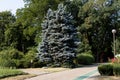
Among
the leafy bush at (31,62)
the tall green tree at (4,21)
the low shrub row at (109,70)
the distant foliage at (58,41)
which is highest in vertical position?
the tall green tree at (4,21)

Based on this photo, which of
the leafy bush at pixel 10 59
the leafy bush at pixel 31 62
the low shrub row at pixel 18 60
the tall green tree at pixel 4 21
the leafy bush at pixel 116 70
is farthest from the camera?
the tall green tree at pixel 4 21

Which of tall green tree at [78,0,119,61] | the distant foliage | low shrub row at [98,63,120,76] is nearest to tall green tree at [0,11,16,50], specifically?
tall green tree at [78,0,119,61]

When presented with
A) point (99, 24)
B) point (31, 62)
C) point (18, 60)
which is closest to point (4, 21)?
point (99, 24)

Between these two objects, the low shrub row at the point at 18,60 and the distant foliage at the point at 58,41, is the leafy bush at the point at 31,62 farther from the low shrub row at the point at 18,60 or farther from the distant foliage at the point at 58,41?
the distant foliage at the point at 58,41

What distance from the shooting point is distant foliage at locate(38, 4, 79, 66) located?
34.8m

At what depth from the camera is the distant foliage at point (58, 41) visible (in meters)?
34.8

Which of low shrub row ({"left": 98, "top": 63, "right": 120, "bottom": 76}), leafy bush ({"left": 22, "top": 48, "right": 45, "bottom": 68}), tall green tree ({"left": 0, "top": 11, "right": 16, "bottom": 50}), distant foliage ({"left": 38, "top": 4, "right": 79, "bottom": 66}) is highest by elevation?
tall green tree ({"left": 0, "top": 11, "right": 16, "bottom": 50})

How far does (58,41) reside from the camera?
3516cm

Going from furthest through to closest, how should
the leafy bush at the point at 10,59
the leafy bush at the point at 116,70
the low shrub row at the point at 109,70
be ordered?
the leafy bush at the point at 10,59 < the low shrub row at the point at 109,70 < the leafy bush at the point at 116,70

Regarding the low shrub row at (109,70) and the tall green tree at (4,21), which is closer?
the low shrub row at (109,70)

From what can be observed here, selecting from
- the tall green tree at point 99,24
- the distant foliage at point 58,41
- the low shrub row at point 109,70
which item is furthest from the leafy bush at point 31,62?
the tall green tree at point 99,24

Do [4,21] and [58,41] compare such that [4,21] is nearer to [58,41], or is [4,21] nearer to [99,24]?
[99,24]

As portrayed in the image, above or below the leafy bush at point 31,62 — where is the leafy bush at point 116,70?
below

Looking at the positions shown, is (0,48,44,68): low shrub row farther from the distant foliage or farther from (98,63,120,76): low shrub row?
(98,63,120,76): low shrub row
